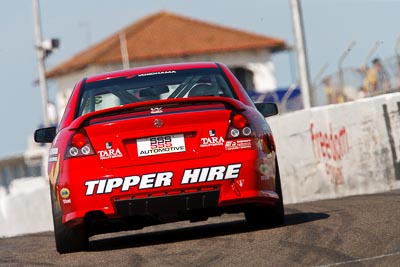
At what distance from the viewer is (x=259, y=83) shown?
2832 inches

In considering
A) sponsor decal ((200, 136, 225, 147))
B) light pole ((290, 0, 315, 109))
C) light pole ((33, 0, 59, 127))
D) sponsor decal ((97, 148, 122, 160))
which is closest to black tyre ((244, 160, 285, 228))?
sponsor decal ((200, 136, 225, 147))

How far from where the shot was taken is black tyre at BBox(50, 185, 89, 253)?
934cm

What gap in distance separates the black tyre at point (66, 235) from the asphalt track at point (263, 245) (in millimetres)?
71

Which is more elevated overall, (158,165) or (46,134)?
(46,134)

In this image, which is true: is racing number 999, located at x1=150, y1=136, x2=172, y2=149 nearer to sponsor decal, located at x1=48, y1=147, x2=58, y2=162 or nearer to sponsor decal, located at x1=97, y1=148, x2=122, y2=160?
sponsor decal, located at x1=97, y1=148, x2=122, y2=160

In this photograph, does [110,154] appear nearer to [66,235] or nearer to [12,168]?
[66,235]

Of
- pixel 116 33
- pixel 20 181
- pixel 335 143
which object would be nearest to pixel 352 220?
pixel 335 143

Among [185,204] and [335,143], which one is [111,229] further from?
[335,143]

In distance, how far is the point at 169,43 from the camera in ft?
235

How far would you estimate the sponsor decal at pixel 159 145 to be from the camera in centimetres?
905

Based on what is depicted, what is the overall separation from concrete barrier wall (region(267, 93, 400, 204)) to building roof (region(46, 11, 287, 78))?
2078 inches

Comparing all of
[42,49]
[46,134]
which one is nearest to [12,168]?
[42,49]

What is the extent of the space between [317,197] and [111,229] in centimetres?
758

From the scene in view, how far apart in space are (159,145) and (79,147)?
607 millimetres
